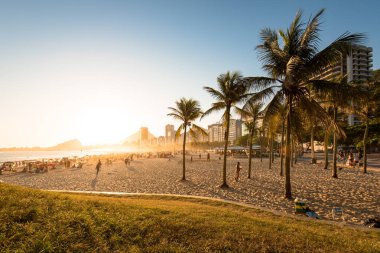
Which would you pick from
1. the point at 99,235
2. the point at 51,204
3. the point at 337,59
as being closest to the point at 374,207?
the point at 337,59

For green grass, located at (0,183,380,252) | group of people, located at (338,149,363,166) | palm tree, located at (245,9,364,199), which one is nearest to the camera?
green grass, located at (0,183,380,252)

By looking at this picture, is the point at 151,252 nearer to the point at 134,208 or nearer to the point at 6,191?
the point at 134,208

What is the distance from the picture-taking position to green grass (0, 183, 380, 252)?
15.6ft

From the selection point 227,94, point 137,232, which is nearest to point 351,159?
point 227,94

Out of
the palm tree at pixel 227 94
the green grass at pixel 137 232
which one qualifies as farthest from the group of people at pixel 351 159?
the green grass at pixel 137 232

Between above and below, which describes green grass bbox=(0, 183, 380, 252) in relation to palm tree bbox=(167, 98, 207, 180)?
below

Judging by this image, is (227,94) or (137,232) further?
(227,94)

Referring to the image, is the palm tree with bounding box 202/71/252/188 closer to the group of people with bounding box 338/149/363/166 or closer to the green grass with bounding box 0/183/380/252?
the green grass with bounding box 0/183/380/252

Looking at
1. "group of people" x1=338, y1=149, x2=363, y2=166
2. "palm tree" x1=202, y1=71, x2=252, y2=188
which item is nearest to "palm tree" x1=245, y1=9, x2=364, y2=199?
"palm tree" x1=202, y1=71, x2=252, y2=188

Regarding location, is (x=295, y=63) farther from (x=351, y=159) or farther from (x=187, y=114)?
(x=351, y=159)

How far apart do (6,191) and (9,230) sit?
91.1 inches

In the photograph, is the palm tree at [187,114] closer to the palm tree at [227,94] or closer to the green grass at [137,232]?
the palm tree at [227,94]

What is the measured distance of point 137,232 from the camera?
552cm

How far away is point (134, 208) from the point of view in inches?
285
